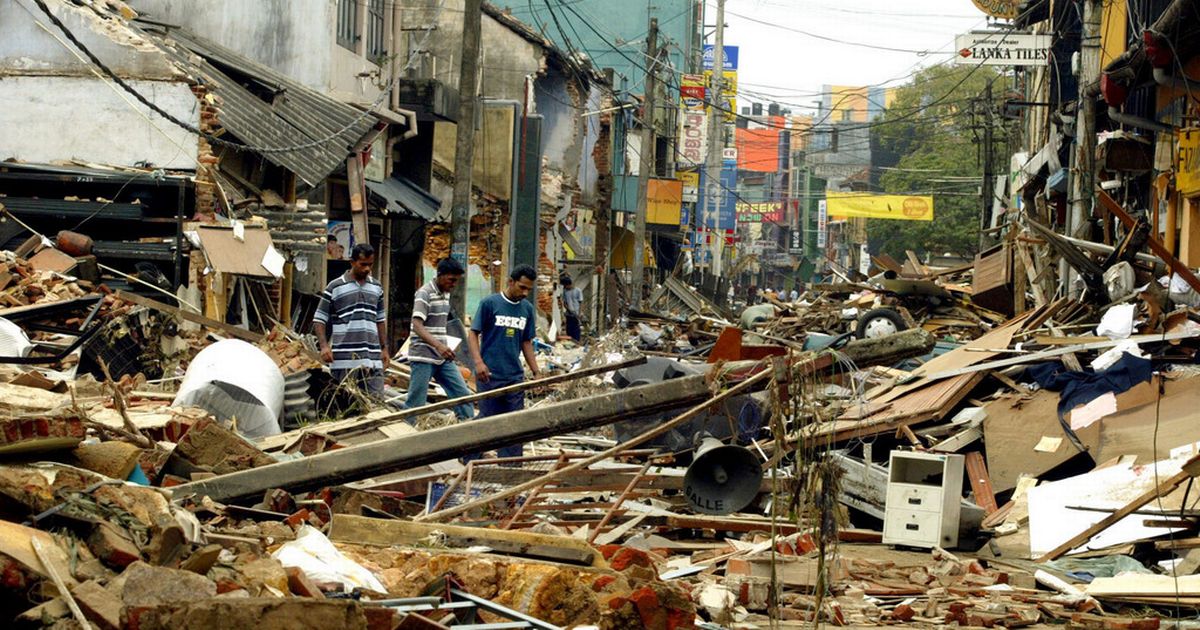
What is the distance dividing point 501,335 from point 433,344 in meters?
0.72

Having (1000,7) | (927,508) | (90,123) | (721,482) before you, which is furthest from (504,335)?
(1000,7)

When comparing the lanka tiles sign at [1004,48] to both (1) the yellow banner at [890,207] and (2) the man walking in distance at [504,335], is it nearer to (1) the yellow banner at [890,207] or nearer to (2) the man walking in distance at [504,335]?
(2) the man walking in distance at [504,335]

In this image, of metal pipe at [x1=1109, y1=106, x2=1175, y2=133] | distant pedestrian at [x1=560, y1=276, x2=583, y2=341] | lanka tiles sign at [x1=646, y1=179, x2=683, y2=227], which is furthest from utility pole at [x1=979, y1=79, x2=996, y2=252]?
metal pipe at [x1=1109, y1=106, x2=1175, y2=133]

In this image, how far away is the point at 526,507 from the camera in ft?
29.1

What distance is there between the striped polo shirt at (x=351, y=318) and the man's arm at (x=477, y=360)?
1422 millimetres

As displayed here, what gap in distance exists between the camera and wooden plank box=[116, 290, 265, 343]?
13.3m

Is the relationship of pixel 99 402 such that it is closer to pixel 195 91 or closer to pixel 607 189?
pixel 195 91

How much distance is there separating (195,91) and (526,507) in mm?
8360

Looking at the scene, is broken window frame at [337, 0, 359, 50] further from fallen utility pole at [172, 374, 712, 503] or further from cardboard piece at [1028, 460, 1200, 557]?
fallen utility pole at [172, 374, 712, 503]

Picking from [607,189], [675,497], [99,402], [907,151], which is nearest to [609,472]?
[675,497]

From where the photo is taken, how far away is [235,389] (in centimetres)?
1105

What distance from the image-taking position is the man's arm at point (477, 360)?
10.8 m

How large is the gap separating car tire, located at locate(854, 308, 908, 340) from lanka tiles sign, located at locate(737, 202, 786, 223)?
213 ft

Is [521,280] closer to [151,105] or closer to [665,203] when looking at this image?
[151,105]
